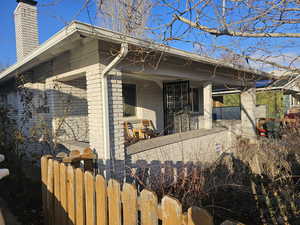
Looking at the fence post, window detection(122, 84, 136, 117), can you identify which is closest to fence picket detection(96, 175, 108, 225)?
the fence post

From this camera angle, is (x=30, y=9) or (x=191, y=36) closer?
(x=191, y=36)

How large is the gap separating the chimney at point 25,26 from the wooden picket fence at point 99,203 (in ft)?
15.0

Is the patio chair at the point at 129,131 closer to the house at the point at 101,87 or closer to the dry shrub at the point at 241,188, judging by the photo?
the house at the point at 101,87

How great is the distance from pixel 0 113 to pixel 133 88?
4347 millimetres

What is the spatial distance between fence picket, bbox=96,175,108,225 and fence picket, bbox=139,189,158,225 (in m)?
0.42

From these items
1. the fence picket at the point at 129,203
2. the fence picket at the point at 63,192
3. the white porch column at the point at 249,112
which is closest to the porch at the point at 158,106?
the white porch column at the point at 249,112

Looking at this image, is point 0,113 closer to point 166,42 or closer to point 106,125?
point 106,125

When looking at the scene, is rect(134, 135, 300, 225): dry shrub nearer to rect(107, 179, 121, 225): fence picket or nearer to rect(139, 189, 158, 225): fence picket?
rect(107, 179, 121, 225): fence picket

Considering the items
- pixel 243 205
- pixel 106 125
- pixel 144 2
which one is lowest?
pixel 243 205

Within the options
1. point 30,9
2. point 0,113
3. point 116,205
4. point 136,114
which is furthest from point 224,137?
point 30,9

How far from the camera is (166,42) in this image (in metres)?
2.85

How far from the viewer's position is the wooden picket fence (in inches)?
44.5

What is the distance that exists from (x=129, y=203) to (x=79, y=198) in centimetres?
72

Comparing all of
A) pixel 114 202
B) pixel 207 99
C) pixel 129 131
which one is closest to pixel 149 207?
pixel 114 202
